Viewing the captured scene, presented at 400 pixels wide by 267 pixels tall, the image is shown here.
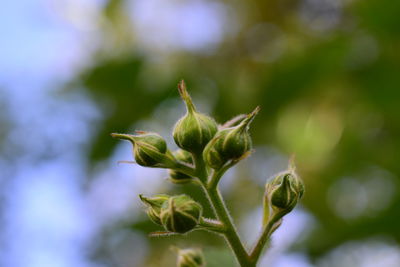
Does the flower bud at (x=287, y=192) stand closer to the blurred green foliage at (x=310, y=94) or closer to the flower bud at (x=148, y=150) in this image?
the flower bud at (x=148, y=150)

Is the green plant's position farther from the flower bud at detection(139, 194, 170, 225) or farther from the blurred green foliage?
the blurred green foliage

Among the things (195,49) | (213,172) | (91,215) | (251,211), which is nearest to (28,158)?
(91,215)

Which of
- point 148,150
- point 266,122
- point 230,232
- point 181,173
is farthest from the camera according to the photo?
point 266,122

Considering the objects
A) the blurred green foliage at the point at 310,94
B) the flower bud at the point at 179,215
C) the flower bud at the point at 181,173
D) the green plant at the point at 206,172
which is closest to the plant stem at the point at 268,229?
the green plant at the point at 206,172

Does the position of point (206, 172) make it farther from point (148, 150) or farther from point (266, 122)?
point (266, 122)

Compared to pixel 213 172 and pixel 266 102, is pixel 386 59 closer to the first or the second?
pixel 266 102

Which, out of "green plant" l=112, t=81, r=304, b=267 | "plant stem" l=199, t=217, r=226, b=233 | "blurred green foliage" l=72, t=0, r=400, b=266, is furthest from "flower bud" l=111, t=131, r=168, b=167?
"blurred green foliage" l=72, t=0, r=400, b=266

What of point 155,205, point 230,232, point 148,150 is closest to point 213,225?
point 230,232
